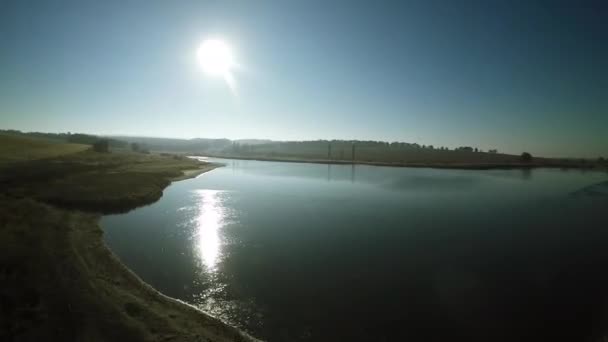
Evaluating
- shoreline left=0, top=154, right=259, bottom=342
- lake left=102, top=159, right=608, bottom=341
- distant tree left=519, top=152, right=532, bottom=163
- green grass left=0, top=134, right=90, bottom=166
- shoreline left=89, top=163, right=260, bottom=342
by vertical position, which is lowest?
lake left=102, top=159, right=608, bottom=341

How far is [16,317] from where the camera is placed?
782cm

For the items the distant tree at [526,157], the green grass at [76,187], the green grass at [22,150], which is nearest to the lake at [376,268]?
the green grass at [76,187]

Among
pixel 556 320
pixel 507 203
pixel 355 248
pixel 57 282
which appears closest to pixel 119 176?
pixel 57 282

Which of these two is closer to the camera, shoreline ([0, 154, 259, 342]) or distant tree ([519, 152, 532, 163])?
shoreline ([0, 154, 259, 342])

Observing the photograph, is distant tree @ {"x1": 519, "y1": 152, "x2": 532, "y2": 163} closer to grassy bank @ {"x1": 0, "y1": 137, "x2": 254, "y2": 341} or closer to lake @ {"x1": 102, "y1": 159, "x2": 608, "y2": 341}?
lake @ {"x1": 102, "y1": 159, "x2": 608, "y2": 341}

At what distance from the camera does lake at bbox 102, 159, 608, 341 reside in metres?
9.86

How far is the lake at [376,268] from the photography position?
9859mm

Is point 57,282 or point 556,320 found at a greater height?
point 57,282

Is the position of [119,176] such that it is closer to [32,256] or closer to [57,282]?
[32,256]

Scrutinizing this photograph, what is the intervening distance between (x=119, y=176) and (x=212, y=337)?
125 feet

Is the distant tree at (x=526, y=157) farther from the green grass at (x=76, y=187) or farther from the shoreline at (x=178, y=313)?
the shoreline at (x=178, y=313)

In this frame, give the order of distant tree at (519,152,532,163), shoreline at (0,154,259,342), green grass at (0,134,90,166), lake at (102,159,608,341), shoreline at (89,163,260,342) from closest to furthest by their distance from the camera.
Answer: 1. shoreline at (0,154,259,342)
2. shoreline at (89,163,260,342)
3. lake at (102,159,608,341)
4. green grass at (0,134,90,166)
5. distant tree at (519,152,532,163)

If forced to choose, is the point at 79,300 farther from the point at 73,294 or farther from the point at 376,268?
the point at 376,268

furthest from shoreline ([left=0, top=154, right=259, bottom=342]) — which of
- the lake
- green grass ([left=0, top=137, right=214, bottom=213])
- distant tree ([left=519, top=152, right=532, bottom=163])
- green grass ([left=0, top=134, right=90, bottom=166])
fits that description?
distant tree ([left=519, top=152, right=532, bottom=163])
